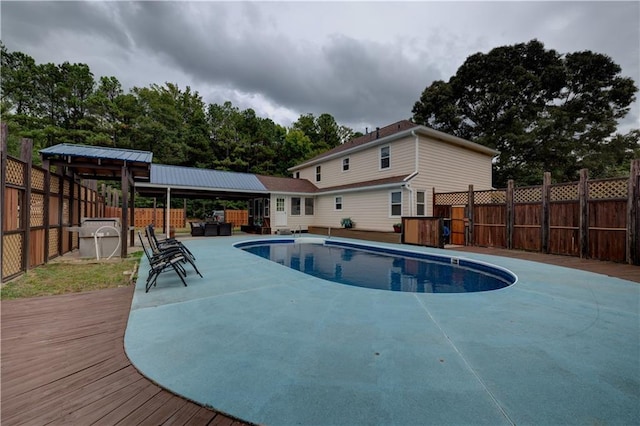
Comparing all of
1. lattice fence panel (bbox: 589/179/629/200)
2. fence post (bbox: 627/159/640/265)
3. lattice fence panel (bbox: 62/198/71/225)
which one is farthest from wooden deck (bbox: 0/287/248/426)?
lattice fence panel (bbox: 589/179/629/200)

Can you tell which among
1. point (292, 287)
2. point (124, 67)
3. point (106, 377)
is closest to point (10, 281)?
point (106, 377)

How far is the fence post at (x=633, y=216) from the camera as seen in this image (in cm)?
650

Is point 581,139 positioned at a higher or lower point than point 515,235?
higher

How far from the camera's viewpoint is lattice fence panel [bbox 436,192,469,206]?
11.1 m

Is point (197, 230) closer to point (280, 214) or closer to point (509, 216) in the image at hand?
point (280, 214)

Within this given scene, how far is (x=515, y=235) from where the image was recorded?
30.7 feet

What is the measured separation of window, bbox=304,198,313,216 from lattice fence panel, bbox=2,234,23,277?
13.6m

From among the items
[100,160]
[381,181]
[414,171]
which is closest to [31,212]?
[100,160]

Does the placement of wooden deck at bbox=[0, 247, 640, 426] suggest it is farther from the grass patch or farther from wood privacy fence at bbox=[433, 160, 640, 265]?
wood privacy fence at bbox=[433, 160, 640, 265]

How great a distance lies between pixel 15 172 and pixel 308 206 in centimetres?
1392

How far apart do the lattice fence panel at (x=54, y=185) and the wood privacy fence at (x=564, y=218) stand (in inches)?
551

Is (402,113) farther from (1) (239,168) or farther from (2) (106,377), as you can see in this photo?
(2) (106,377)

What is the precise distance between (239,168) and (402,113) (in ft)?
62.7

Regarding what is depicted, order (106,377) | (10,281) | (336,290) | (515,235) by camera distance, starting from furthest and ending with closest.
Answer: (515,235)
(10,281)
(336,290)
(106,377)
